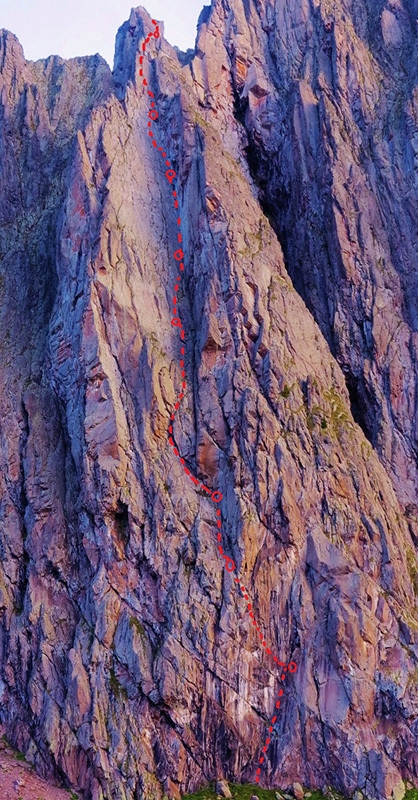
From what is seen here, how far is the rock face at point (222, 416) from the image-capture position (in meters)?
31.2

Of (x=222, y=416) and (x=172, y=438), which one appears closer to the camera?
(x=222, y=416)

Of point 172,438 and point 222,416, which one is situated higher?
point 222,416

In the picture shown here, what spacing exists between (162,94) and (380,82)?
1422cm

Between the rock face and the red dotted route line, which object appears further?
the red dotted route line

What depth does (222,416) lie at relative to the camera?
36.2 meters

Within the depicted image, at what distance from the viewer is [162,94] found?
45344mm

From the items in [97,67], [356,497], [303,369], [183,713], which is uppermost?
[97,67]

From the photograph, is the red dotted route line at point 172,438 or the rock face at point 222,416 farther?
the red dotted route line at point 172,438

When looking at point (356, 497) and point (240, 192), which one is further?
point (240, 192)

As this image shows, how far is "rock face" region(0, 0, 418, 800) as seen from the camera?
31.2m

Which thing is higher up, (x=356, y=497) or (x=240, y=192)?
(x=240, y=192)

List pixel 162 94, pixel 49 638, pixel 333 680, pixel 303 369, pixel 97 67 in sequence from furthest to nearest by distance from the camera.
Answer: pixel 97 67, pixel 162 94, pixel 303 369, pixel 49 638, pixel 333 680

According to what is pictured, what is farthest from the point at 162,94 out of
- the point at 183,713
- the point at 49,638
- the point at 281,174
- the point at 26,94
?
the point at 183,713

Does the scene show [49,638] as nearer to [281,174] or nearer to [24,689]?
[24,689]
